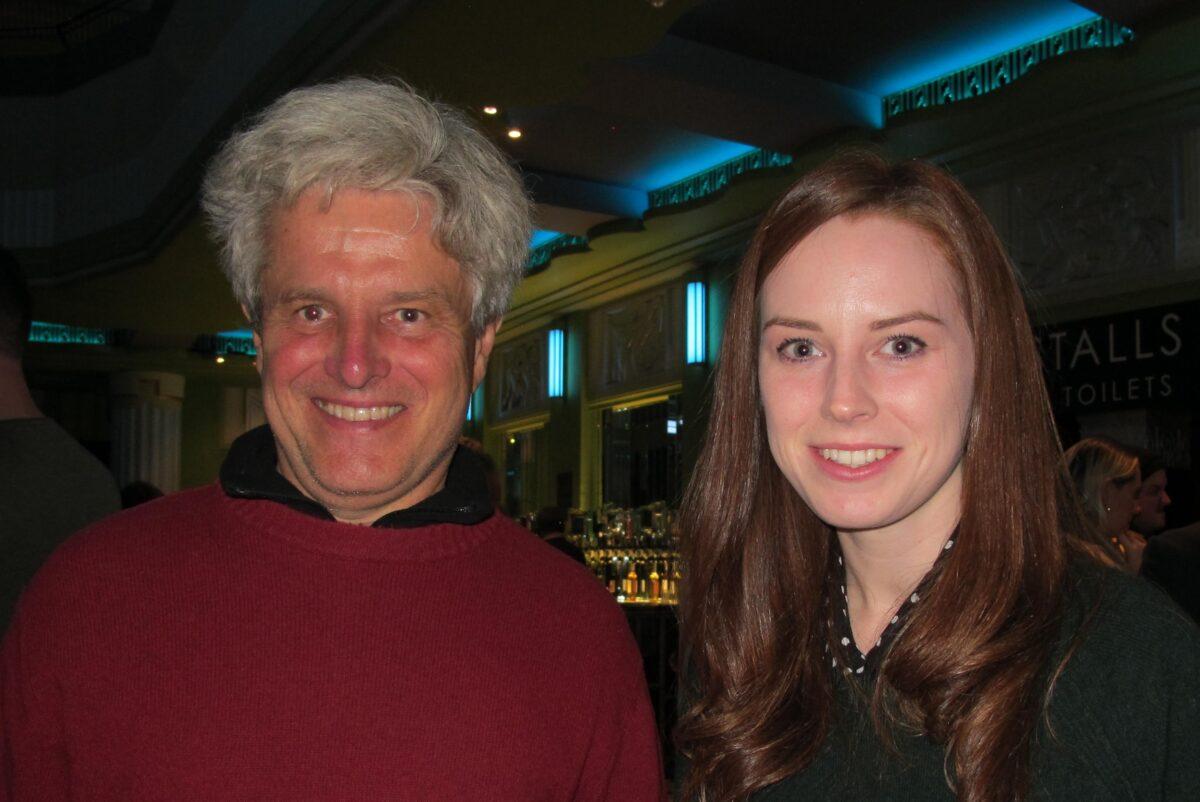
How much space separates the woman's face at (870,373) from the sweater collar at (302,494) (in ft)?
1.53

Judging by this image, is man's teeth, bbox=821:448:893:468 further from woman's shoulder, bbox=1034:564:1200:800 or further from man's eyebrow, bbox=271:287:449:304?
man's eyebrow, bbox=271:287:449:304

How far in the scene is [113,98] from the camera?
10.2 m

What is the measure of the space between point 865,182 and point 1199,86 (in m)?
5.17

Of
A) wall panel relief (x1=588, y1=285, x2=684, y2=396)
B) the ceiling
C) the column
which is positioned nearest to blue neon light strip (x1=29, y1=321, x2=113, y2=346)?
the column

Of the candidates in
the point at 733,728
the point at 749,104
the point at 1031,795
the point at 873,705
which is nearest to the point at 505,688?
the point at 733,728

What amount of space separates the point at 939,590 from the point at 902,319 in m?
0.39

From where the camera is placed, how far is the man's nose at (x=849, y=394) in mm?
1418

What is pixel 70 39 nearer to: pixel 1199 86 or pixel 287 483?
pixel 1199 86

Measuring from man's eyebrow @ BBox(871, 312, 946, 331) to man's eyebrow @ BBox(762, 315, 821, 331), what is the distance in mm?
82

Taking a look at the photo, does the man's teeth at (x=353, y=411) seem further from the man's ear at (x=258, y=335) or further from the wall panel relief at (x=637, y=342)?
the wall panel relief at (x=637, y=342)

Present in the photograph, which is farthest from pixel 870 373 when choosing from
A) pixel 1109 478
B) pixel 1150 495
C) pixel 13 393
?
pixel 1150 495

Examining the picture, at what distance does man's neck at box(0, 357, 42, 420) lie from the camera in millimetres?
2336

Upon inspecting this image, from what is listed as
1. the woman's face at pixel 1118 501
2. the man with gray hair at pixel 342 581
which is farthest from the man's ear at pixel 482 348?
the woman's face at pixel 1118 501

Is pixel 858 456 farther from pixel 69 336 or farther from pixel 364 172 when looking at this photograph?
pixel 69 336
